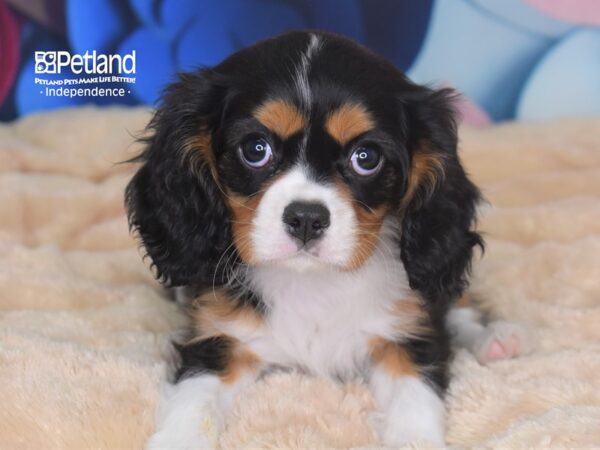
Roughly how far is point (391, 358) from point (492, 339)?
39 centimetres

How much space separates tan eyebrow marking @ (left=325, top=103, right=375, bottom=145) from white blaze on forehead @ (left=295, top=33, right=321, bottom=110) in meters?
0.07

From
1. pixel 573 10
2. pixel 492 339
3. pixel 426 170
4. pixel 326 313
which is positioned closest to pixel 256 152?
pixel 426 170

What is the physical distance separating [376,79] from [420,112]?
0.15 metres

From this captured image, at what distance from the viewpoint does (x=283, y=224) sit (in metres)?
2.07

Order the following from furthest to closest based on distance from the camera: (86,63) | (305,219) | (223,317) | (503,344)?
(86,63) < (503,344) < (223,317) < (305,219)

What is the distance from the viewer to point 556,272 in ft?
10.2

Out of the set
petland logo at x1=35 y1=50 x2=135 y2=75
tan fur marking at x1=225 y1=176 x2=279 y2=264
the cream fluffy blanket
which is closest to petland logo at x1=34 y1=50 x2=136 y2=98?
petland logo at x1=35 y1=50 x2=135 y2=75

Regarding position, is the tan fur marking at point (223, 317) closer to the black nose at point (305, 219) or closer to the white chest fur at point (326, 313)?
the white chest fur at point (326, 313)

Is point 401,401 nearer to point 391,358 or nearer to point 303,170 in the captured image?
point 391,358

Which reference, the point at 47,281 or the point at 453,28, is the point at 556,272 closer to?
the point at 47,281

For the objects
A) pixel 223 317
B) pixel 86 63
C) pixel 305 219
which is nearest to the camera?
pixel 305 219

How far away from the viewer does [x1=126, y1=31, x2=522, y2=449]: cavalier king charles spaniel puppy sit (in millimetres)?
2150

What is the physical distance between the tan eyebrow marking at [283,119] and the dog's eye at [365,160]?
153 millimetres

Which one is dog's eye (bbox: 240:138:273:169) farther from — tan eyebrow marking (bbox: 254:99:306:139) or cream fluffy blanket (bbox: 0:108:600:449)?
cream fluffy blanket (bbox: 0:108:600:449)
